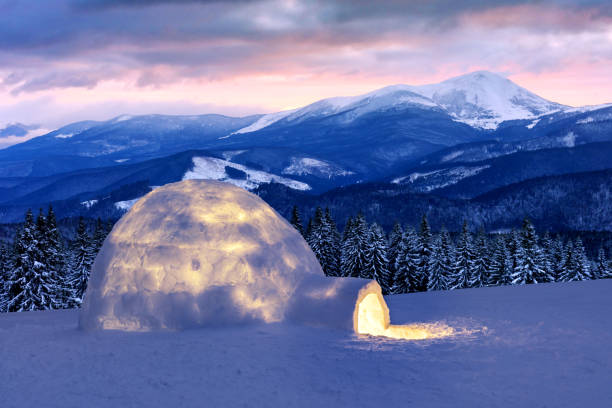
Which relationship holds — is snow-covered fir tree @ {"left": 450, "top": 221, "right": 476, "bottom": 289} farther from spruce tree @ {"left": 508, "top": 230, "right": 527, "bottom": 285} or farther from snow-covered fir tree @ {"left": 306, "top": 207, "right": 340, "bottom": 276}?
snow-covered fir tree @ {"left": 306, "top": 207, "right": 340, "bottom": 276}

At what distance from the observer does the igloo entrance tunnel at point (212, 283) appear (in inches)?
548

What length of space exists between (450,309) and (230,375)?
9.72m

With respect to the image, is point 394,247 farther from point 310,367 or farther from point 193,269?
point 310,367

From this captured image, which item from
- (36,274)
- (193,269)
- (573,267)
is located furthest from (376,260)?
(193,269)

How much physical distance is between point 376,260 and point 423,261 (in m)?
3.93

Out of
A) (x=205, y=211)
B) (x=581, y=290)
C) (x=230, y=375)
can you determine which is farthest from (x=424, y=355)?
(x=581, y=290)

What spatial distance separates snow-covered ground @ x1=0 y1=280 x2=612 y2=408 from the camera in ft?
30.9

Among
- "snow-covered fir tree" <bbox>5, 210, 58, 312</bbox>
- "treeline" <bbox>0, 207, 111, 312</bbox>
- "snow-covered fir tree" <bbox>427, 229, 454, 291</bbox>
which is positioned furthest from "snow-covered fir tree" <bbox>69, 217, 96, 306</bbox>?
"snow-covered fir tree" <bbox>427, 229, 454, 291</bbox>

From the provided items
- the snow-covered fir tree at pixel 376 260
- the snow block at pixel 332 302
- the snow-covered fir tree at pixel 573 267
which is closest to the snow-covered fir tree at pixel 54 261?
the snow-covered fir tree at pixel 376 260

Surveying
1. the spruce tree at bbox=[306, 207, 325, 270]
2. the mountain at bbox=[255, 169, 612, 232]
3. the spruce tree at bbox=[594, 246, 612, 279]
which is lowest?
the spruce tree at bbox=[594, 246, 612, 279]

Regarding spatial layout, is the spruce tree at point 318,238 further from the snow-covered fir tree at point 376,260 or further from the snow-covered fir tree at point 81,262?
the snow-covered fir tree at point 81,262

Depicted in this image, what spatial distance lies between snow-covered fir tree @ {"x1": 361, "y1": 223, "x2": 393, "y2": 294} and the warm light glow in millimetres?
22233

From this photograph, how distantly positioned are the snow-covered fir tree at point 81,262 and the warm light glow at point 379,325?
2516 centimetres

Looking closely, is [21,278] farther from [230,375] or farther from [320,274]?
[230,375]
